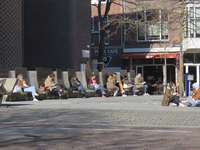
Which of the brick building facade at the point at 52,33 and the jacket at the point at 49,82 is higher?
the brick building facade at the point at 52,33

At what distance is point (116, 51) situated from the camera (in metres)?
34.7

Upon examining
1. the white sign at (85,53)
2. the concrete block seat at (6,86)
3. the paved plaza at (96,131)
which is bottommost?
the paved plaza at (96,131)

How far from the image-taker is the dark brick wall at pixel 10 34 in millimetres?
21188

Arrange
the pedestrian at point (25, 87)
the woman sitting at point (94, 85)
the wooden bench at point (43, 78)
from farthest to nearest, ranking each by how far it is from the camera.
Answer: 1. the woman sitting at point (94, 85)
2. the wooden bench at point (43, 78)
3. the pedestrian at point (25, 87)

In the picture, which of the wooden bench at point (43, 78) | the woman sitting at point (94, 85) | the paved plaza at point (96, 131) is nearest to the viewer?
the paved plaza at point (96, 131)

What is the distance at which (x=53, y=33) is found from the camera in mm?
29188

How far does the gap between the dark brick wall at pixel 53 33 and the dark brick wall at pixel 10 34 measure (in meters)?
6.81

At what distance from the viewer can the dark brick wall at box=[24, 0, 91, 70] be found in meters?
28.8

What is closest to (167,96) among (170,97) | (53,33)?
(170,97)

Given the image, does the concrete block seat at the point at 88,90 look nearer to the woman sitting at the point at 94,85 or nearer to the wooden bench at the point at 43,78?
the woman sitting at the point at 94,85

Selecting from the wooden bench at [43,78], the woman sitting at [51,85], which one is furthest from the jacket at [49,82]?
the wooden bench at [43,78]

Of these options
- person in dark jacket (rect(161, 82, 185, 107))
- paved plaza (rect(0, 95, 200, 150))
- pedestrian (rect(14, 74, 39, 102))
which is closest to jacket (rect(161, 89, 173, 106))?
person in dark jacket (rect(161, 82, 185, 107))

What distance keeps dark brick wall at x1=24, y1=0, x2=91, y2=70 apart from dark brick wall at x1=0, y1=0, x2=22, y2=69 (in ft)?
22.3

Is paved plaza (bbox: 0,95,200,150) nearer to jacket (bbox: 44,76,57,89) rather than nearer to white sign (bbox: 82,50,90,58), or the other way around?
jacket (bbox: 44,76,57,89)
